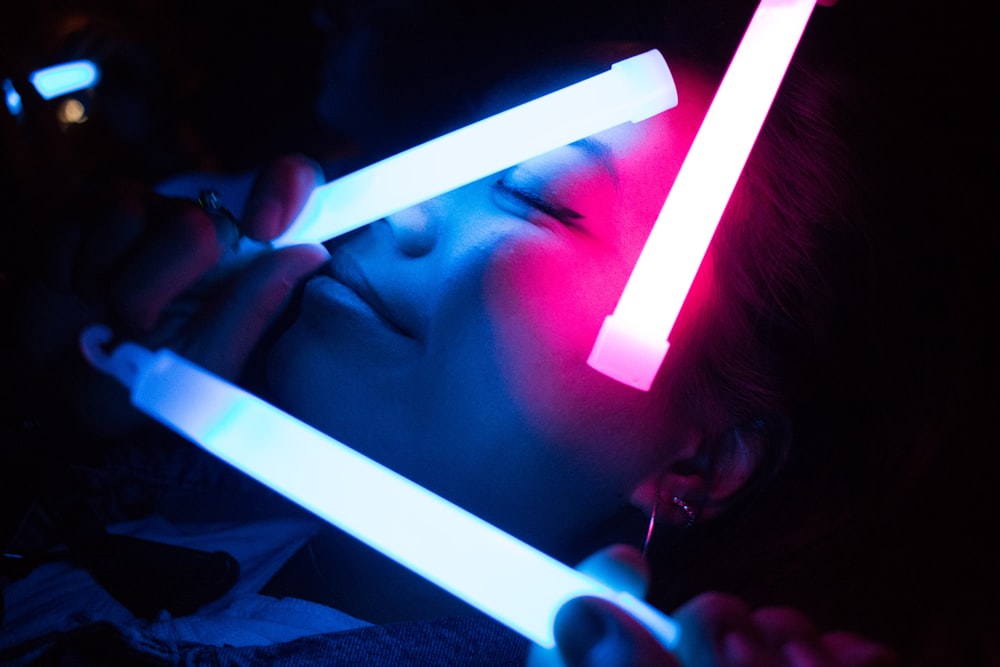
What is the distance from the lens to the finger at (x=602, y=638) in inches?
18.5

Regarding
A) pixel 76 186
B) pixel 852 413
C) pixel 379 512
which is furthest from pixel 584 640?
pixel 76 186

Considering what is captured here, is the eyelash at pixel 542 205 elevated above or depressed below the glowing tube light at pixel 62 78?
below

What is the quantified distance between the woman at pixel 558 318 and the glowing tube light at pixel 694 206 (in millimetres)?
176

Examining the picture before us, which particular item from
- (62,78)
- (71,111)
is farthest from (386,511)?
(71,111)

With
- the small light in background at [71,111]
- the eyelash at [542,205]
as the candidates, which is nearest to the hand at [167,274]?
the eyelash at [542,205]

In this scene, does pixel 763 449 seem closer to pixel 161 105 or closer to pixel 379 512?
pixel 379 512

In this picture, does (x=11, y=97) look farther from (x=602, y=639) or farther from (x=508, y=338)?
(x=602, y=639)

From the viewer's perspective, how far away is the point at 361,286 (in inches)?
34.4

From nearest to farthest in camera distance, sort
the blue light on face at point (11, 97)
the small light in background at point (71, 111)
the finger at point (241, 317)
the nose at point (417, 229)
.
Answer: the nose at point (417, 229)
the finger at point (241, 317)
the blue light on face at point (11, 97)
the small light in background at point (71, 111)

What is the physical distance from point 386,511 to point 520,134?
0.42 meters

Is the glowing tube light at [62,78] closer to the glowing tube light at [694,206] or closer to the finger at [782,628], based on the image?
the glowing tube light at [694,206]

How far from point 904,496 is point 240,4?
7.09ft

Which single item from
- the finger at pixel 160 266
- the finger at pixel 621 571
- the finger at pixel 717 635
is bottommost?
the finger at pixel 717 635

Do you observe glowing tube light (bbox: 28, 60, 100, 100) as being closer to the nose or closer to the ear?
the nose
